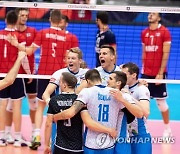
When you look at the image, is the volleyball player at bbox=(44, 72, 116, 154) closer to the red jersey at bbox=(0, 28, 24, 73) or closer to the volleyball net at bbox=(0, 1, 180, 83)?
the red jersey at bbox=(0, 28, 24, 73)

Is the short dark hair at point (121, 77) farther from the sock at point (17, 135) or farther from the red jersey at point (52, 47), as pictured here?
the sock at point (17, 135)

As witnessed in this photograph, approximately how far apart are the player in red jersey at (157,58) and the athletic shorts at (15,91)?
7.23 ft

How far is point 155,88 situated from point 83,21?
6.80 m

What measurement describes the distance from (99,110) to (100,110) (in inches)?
0.4

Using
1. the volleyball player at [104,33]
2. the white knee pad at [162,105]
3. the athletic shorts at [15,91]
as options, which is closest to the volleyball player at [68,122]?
the athletic shorts at [15,91]

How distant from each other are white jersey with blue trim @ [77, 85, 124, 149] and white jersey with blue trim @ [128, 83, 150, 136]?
0.51m

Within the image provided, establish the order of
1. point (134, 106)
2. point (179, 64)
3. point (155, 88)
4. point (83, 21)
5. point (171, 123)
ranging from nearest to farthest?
point (134, 106) → point (155, 88) → point (171, 123) → point (179, 64) → point (83, 21)

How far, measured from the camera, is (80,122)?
7156 mm

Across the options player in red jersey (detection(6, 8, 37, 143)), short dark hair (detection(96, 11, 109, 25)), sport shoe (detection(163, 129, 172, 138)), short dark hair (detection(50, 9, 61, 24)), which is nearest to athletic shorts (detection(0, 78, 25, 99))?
player in red jersey (detection(6, 8, 37, 143))

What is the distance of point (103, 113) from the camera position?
7.00 m

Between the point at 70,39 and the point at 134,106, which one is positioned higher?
the point at 70,39

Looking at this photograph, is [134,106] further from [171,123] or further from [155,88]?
[171,123]

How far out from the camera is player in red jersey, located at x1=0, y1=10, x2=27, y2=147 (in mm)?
10023

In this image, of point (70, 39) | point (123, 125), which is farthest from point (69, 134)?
point (70, 39)
